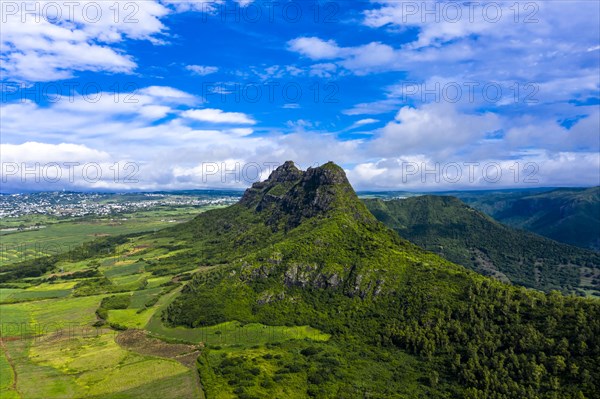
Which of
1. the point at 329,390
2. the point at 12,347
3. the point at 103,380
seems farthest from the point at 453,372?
the point at 12,347

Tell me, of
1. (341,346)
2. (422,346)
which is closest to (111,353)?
(341,346)

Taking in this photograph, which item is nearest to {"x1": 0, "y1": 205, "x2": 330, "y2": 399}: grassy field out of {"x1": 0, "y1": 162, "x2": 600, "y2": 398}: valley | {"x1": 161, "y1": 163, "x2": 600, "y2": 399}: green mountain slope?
{"x1": 0, "y1": 162, "x2": 600, "y2": 398}: valley

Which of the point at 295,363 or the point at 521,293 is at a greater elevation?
the point at 521,293

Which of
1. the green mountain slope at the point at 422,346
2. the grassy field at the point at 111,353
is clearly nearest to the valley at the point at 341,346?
the green mountain slope at the point at 422,346

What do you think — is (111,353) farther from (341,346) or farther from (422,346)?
(422,346)

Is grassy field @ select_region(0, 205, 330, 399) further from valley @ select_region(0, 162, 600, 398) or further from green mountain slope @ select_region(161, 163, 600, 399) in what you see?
green mountain slope @ select_region(161, 163, 600, 399)

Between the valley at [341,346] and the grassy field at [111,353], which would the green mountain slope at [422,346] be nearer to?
the valley at [341,346]

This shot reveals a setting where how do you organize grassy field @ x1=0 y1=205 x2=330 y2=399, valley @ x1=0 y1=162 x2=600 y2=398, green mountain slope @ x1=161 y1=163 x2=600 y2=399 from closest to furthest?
green mountain slope @ x1=161 y1=163 x2=600 y2=399 → valley @ x1=0 y1=162 x2=600 y2=398 → grassy field @ x1=0 y1=205 x2=330 y2=399

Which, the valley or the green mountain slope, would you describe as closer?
the green mountain slope

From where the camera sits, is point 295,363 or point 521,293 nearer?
point 295,363

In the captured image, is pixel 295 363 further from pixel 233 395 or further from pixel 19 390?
pixel 19 390

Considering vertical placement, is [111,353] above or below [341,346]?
above
